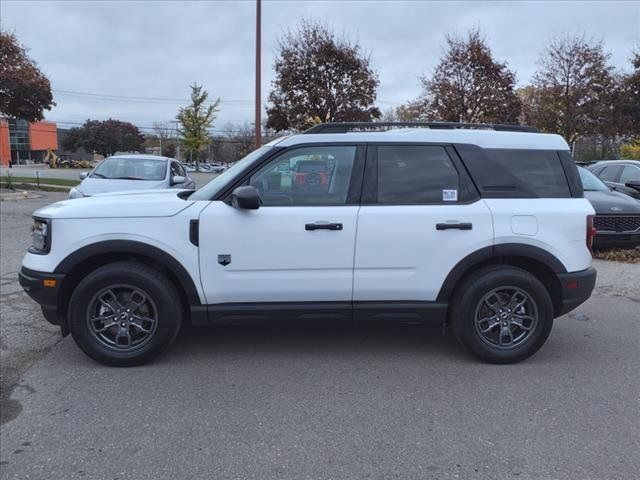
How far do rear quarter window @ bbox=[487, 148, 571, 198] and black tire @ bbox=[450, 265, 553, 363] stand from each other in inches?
27.6

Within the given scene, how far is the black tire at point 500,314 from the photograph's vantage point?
4574 mm

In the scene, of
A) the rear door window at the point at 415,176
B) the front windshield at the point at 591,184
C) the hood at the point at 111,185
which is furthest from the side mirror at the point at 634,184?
the hood at the point at 111,185

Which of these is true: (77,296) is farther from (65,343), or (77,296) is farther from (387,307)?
(387,307)

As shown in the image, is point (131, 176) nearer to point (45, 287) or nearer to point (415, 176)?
point (45, 287)

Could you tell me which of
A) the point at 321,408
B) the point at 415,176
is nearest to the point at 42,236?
the point at 321,408

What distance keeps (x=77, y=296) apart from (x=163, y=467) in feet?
5.85

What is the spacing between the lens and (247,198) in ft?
14.0

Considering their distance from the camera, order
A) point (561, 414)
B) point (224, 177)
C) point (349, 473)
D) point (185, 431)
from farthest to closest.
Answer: point (224, 177), point (561, 414), point (185, 431), point (349, 473)

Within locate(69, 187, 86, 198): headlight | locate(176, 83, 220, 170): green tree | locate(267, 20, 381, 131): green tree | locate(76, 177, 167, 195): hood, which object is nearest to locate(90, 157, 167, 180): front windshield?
locate(76, 177, 167, 195): hood

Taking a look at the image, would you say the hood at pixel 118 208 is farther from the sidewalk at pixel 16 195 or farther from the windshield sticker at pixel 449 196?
the sidewalk at pixel 16 195

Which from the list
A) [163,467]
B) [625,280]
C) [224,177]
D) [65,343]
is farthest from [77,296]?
[625,280]

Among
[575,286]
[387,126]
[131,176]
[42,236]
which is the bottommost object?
[575,286]

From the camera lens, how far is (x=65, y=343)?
16.7 feet

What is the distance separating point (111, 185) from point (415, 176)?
836 cm
